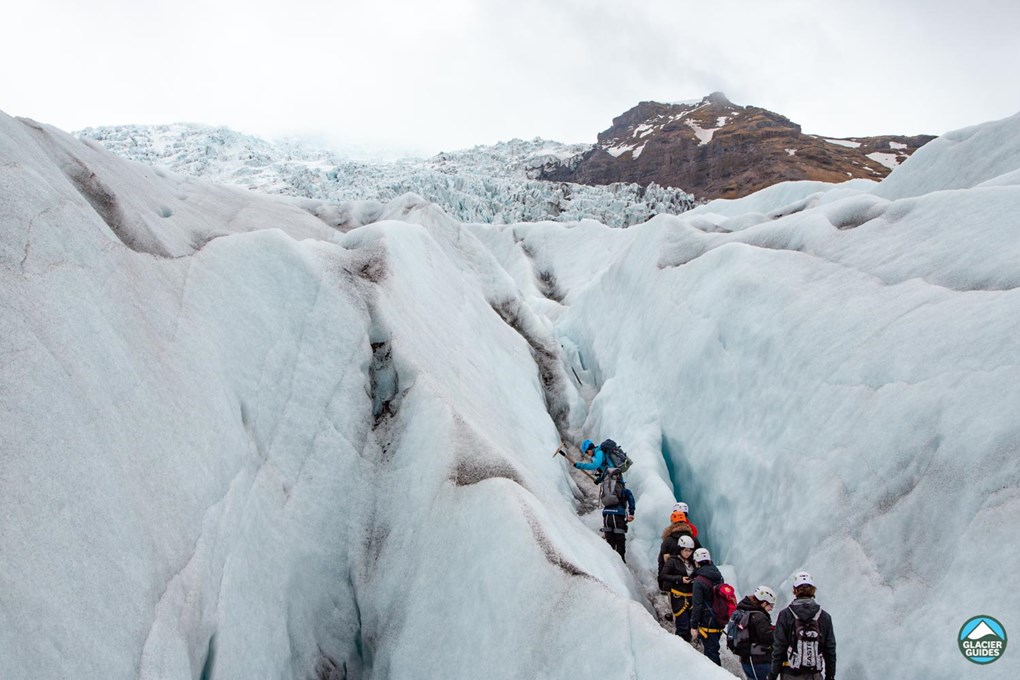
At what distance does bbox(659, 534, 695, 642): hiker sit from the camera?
31.2 feet

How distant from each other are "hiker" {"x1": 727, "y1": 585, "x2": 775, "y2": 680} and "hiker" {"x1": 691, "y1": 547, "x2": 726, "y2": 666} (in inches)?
32.9

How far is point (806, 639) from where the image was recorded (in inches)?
274

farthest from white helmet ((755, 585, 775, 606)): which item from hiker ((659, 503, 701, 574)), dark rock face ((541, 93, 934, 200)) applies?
dark rock face ((541, 93, 934, 200))

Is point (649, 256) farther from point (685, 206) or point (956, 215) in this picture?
point (685, 206)

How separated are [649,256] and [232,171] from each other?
8504 centimetres

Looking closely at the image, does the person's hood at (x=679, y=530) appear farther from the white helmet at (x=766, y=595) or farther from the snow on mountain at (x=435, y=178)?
the snow on mountain at (x=435, y=178)

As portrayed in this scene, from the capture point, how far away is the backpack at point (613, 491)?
460 inches

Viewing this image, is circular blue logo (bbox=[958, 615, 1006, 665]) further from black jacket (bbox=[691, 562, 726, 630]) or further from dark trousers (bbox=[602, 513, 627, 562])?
dark trousers (bbox=[602, 513, 627, 562])

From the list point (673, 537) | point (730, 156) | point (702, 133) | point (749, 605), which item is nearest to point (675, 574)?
point (673, 537)

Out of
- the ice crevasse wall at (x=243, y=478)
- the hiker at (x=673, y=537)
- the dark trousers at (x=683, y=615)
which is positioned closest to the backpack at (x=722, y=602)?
the dark trousers at (x=683, y=615)

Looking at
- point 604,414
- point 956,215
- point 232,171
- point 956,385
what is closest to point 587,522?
point 604,414

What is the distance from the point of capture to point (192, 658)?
20.0ft

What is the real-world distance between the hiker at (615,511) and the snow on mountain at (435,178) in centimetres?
2848

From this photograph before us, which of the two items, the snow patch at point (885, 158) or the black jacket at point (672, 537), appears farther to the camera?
the snow patch at point (885, 158)
